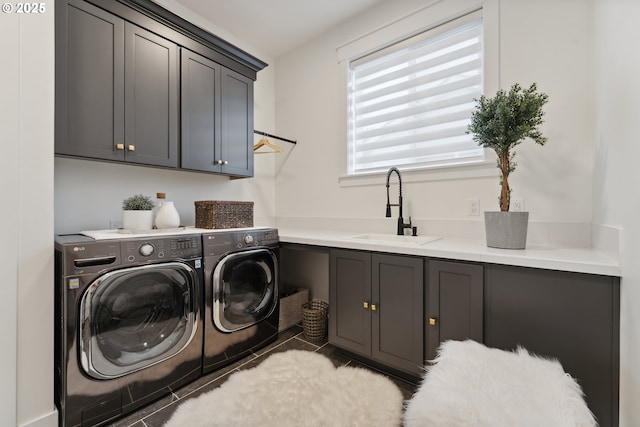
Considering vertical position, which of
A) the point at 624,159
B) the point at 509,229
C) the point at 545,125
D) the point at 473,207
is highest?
the point at 545,125

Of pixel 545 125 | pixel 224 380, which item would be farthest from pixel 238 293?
pixel 545 125

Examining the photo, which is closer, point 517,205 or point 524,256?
point 524,256

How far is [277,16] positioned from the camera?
A: 248cm

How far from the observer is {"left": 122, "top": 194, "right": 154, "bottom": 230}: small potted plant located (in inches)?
Answer: 69.6

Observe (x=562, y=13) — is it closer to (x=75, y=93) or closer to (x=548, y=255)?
(x=548, y=255)

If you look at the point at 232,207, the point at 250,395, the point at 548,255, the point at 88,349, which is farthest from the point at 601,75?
the point at 88,349

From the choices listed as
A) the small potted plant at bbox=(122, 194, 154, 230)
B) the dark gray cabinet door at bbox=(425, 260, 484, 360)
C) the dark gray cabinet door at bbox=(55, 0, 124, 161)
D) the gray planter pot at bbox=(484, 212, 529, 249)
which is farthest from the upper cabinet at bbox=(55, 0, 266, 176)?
the gray planter pot at bbox=(484, 212, 529, 249)

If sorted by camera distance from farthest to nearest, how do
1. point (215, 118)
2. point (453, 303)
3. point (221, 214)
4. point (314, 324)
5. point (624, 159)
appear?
point (314, 324)
point (215, 118)
point (221, 214)
point (453, 303)
point (624, 159)

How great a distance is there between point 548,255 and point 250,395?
170cm

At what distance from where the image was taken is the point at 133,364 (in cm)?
145

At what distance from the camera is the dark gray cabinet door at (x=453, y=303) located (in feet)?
4.42

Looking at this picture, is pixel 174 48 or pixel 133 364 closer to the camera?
pixel 133 364

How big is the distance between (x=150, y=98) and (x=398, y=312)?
82.9 inches

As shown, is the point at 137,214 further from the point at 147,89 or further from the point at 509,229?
the point at 509,229
